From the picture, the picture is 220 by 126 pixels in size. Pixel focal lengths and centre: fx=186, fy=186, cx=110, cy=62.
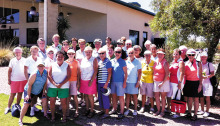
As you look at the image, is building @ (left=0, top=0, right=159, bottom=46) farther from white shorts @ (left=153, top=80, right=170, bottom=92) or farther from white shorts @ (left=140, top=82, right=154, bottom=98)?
white shorts @ (left=153, top=80, right=170, bottom=92)

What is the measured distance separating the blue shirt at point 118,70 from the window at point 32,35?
1222 centimetres

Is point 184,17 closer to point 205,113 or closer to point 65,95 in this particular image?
point 205,113

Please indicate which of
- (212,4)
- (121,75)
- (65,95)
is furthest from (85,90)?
(212,4)

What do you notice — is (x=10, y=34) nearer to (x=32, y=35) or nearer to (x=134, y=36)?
(x=32, y=35)

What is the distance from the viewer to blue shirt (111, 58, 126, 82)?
441 centimetres

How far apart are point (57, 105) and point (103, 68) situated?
2.00 m

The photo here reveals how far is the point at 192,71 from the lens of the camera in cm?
439

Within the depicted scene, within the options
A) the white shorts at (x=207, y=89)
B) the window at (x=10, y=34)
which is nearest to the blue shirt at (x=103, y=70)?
the white shorts at (x=207, y=89)

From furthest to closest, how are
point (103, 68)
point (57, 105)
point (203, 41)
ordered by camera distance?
1. point (203, 41)
2. point (57, 105)
3. point (103, 68)

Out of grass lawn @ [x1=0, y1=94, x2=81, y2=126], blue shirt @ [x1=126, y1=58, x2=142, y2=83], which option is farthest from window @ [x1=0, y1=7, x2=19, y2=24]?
blue shirt @ [x1=126, y1=58, x2=142, y2=83]

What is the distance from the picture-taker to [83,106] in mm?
5332

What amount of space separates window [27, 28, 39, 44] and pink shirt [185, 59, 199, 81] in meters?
13.2

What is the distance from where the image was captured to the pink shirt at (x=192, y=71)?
4.38 m

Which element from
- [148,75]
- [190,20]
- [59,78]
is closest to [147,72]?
[148,75]
